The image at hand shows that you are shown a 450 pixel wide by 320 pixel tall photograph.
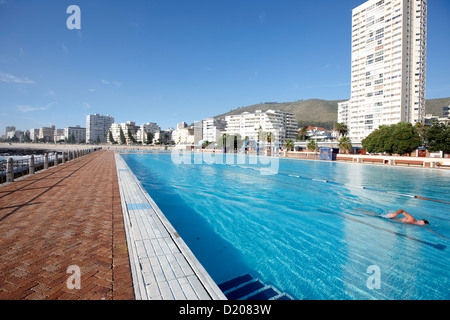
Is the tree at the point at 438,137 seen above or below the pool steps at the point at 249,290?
above

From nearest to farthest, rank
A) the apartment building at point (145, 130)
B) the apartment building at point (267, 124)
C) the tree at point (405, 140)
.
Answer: the tree at point (405, 140) → the apartment building at point (267, 124) → the apartment building at point (145, 130)

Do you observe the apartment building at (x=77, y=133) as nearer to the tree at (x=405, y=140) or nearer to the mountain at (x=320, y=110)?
the mountain at (x=320, y=110)

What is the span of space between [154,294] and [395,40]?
76.8 m

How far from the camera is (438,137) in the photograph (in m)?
35.4

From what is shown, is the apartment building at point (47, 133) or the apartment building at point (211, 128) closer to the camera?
the apartment building at point (211, 128)

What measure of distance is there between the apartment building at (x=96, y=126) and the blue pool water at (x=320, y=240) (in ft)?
548

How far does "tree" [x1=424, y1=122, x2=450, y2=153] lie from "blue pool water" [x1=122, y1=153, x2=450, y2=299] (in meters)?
34.0

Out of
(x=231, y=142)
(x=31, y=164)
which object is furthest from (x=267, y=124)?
(x=31, y=164)

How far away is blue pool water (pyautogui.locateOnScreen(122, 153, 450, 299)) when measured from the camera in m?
4.07

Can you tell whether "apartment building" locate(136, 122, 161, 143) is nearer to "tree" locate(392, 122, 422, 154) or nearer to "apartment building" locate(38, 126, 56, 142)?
"apartment building" locate(38, 126, 56, 142)

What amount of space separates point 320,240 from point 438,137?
4363 cm

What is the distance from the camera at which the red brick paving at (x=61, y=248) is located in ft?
8.34

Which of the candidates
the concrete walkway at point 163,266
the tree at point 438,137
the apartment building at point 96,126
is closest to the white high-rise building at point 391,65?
the tree at point 438,137

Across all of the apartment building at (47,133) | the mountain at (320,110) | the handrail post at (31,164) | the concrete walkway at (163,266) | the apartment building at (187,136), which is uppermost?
the mountain at (320,110)
